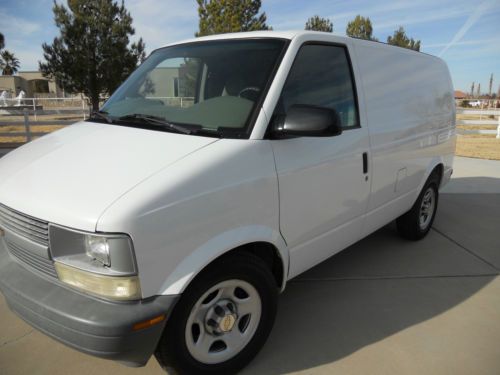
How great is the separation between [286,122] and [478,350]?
6.59 ft

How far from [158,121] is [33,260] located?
3.50 feet

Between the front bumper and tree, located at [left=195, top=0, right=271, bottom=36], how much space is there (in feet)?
58.9

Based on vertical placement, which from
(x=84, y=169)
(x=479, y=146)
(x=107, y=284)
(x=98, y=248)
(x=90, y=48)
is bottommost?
(x=479, y=146)

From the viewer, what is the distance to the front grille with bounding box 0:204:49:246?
6.36 feet

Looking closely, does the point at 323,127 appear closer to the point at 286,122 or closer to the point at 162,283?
the point at 286,122

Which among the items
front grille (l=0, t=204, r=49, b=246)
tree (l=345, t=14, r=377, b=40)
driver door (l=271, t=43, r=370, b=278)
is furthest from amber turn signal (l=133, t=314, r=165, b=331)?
tree (l=345, t=14, r=377, b=40)

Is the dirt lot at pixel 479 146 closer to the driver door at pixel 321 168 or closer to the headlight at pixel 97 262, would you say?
the driver door at pixel 321 168

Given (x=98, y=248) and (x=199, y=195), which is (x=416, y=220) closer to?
(x=199, y=195)

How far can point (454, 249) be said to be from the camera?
4.32m

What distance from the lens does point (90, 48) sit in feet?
66.2

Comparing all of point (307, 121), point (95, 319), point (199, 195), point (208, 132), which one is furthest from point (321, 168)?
point (95, 319)

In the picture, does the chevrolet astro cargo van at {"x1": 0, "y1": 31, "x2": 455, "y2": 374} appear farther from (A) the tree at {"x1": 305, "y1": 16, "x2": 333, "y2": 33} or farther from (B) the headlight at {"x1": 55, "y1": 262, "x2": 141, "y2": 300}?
(A) the tree at {"x1": 305, "y1": 16, "x2": 333, "y2": 33}

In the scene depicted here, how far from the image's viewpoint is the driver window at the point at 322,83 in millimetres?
2545

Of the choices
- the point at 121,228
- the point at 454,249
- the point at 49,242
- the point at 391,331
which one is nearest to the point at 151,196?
the point at 121,228
